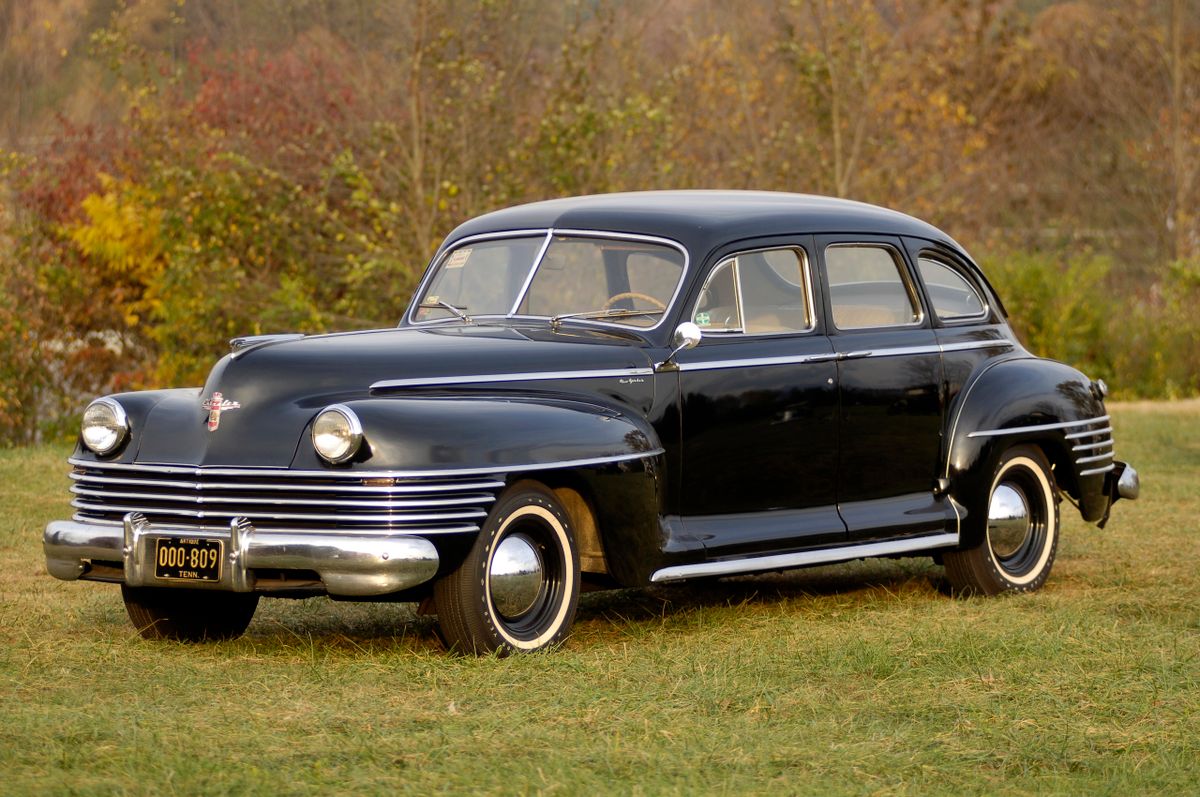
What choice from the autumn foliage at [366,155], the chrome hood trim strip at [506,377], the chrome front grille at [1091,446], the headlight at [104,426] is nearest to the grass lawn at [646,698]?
the chrome front grille at [1091,446]

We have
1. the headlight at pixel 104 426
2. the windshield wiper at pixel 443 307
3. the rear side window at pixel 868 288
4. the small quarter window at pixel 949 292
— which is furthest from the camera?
the small quarter window at pixel 949 292

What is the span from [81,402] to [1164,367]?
12510 millimetres

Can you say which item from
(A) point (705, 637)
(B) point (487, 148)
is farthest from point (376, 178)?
(A) point (705, 637)

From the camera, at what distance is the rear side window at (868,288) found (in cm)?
788

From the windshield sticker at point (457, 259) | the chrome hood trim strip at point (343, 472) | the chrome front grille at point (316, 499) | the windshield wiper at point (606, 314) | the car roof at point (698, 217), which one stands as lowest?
the chrome front grille at point (316, 499)

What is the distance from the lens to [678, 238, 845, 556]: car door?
7176mm

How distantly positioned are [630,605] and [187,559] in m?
2.50

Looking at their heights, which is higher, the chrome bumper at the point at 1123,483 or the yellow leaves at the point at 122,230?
the yellow leaves at the point at 122,230

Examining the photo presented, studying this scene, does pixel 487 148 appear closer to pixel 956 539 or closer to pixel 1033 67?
pixel 956 539

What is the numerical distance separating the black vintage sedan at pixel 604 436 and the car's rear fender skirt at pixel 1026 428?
0.05 feet

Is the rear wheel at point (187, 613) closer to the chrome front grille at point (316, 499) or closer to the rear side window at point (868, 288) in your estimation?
the chrome front grille at point (316, 499)

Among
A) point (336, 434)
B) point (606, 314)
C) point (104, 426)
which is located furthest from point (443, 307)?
point (336, 434)

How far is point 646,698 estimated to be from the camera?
18.4 ft

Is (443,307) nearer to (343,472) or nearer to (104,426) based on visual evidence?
(104,426)
